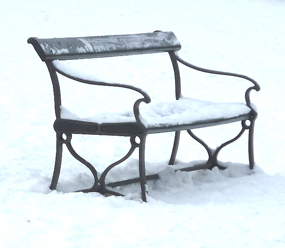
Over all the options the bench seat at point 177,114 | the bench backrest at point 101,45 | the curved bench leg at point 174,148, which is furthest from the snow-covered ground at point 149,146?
the bench backrest at point 101,45

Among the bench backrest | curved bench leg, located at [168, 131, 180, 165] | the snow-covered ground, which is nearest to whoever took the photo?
the snow-covered ground

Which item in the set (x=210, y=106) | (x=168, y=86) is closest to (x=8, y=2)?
(x=168, y=86)

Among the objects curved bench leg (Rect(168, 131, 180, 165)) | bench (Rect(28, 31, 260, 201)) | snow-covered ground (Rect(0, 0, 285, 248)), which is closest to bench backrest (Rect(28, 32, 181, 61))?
bench (Rect(28, 31, 260, 201))

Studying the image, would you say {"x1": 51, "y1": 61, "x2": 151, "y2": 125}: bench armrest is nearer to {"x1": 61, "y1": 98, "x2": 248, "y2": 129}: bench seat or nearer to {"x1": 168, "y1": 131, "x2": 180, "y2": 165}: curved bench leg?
{"x1": 61, "y1": 98, "x2": 248, "y2": 129}: bench seat

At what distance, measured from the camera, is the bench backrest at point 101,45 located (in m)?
4.38

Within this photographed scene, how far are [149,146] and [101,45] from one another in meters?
1.56

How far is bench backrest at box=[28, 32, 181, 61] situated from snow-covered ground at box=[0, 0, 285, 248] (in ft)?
2.83

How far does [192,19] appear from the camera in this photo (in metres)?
11.1

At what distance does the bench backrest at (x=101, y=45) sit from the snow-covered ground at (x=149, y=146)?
86 cm

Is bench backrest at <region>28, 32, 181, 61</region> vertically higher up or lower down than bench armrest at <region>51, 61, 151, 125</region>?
higher up

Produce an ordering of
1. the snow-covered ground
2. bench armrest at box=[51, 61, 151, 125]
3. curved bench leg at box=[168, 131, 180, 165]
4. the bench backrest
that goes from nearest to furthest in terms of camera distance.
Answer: the snow-covered ground → bench armrest at box=[51, 61, 151, 125] → the bench backrest → curved bench leg at box=[168, 131, 180, 165]

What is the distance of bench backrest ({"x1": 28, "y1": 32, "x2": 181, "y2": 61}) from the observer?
4383 millimetres

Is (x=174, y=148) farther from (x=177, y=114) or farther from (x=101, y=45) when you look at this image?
(x=101, y=45)

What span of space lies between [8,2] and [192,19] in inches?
114
